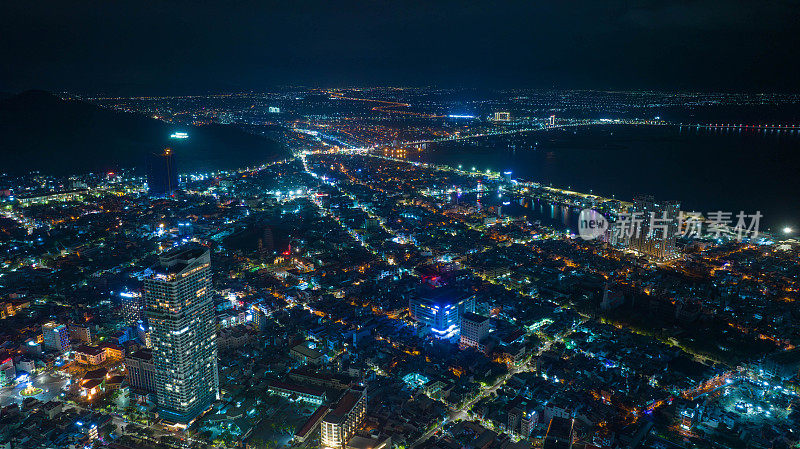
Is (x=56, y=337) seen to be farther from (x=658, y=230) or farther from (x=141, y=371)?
(x=658, y=230)

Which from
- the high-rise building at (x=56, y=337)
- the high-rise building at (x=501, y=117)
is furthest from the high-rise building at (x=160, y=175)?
the high-rise building at (x=501, y=117)

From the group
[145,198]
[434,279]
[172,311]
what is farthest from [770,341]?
[145,198]

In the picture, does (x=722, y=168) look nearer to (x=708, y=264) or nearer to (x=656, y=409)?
(x=708, y=264)

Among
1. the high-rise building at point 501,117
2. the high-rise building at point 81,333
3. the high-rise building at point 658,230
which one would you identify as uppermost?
the high-rise building at point 501,117

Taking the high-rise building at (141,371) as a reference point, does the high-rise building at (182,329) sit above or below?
above

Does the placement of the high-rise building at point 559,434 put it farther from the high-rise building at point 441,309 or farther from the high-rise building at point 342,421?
the high-rise building at point 441,309

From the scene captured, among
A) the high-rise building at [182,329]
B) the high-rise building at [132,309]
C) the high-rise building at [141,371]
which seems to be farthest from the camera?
the high-rise building at [132,309]

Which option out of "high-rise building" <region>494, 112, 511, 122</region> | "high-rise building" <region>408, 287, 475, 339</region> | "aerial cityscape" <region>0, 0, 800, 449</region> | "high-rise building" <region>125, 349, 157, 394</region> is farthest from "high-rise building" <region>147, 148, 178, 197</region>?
"high-rise building" <region>494, 112, 511, 122</region>
